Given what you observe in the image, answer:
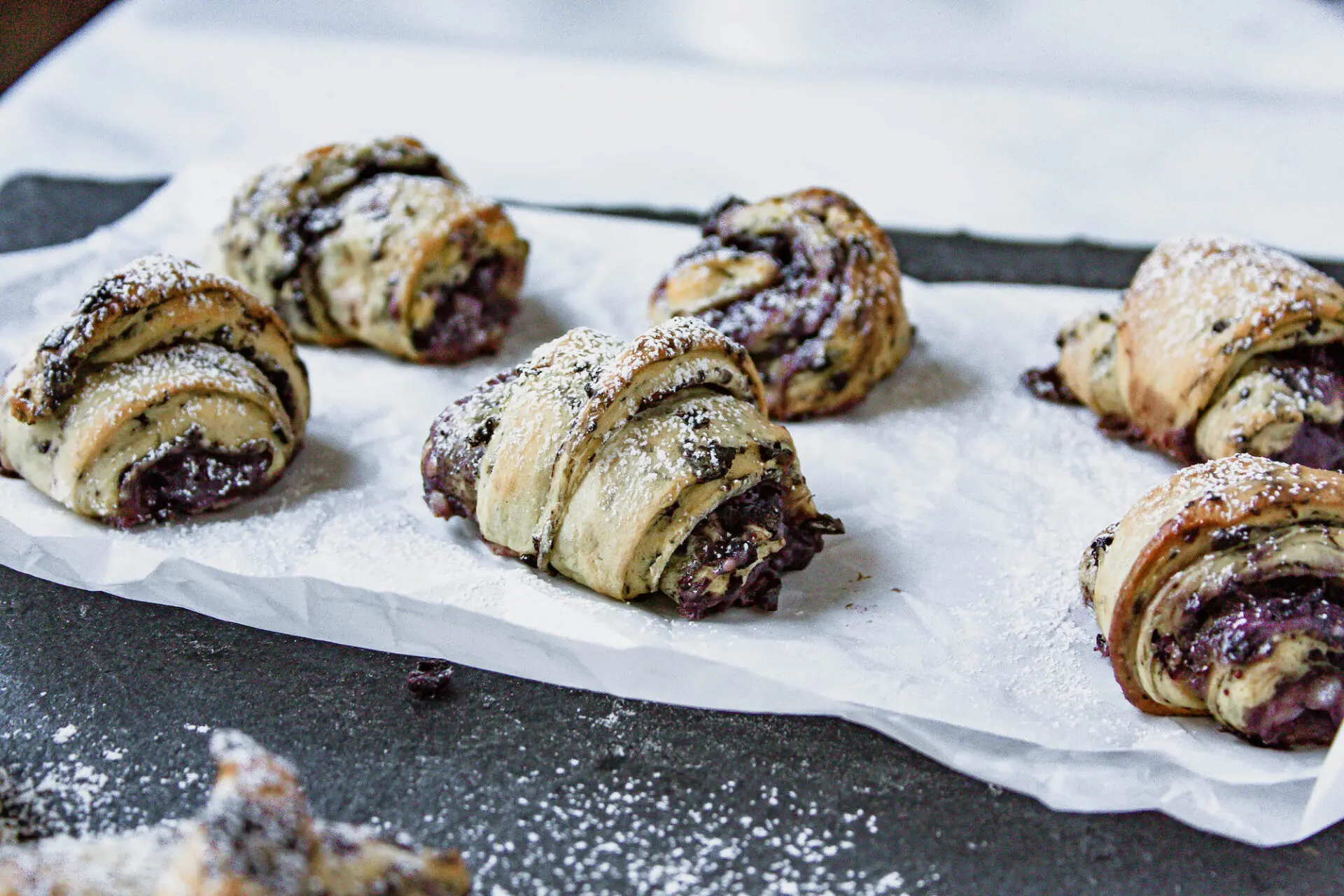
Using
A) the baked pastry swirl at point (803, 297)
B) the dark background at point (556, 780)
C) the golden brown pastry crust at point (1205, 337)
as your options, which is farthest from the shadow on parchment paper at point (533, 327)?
the golden brown pastry crust at point (1205, 337)

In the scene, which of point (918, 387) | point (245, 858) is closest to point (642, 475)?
point (245, 858)

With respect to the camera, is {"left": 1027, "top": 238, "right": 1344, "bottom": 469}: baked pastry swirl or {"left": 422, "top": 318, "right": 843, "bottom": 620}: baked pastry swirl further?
{"left": 1027, "top": 238, "right": 1344, "bottom": 469}: baked pastry swirl

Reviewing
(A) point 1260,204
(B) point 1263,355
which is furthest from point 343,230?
(A) point 1260,204

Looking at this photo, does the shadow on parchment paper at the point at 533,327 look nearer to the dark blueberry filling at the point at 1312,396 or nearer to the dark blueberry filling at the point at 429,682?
the dark blueberry filling at the point at 429,682

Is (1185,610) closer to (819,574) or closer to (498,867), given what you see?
(819,574)

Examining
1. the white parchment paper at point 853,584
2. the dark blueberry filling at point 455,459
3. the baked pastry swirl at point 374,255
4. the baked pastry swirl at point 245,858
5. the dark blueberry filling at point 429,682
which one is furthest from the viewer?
the baked pastry swirl at point 374,255

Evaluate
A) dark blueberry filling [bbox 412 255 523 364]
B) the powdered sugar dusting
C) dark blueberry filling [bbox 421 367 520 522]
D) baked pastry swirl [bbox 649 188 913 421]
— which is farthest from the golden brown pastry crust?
dark blueberry filling [bbox 412 255 523 364]

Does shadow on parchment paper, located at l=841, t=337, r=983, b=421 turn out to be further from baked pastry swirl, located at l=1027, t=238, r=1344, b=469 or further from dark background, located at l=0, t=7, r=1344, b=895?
dark background, located at l=0, t=7, r=1344, b=895
